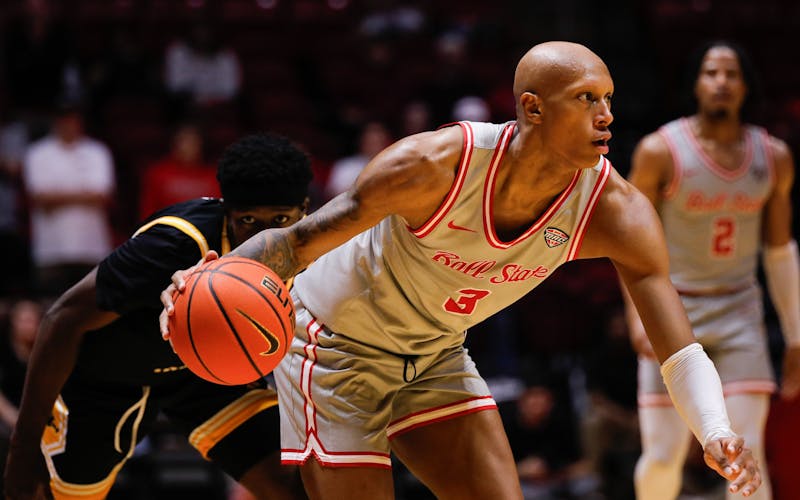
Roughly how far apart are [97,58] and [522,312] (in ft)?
16.4

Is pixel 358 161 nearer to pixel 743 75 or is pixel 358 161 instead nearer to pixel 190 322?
pixel 743 75

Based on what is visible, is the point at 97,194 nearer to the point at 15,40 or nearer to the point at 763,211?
the point at 15,40

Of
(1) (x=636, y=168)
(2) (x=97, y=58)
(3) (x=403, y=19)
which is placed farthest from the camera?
(3) (x=403, y=19)

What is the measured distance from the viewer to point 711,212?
5852mm

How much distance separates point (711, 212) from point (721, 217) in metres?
0.06

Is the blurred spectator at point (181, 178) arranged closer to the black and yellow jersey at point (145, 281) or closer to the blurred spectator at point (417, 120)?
the blurred spectator at point (417, 120)

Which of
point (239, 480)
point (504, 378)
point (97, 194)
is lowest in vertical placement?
point (504, 378)

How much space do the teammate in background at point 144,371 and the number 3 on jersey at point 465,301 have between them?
68 centimetres

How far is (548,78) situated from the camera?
3.71 metres

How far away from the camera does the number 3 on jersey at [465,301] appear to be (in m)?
4.02

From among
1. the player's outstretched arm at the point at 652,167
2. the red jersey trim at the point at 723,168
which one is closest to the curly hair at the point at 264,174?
the player's outstretched arm at the point at 652,167

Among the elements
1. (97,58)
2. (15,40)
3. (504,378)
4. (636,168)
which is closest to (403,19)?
(97,58)

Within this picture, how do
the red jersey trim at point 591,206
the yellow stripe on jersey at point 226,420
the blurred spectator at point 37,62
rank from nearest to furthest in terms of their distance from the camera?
1. the red jersey trim at point 591,206
2. the yellow stripe on jersey at point 226,420
3. the blurred spectator at point 37,62

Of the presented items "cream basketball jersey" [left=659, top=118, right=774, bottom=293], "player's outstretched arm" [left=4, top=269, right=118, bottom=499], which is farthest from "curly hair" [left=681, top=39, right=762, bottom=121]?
"player's outstretched arm" [left=4, top=269, right=118, bottom=499]
